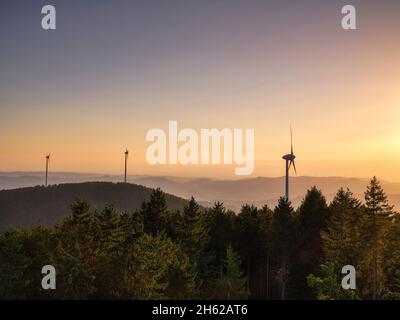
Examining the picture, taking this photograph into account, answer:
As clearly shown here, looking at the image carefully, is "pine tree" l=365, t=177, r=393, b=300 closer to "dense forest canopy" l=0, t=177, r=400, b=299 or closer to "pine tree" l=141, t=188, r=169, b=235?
"dense forest canopy" l=0, t=177, r=400, b=299

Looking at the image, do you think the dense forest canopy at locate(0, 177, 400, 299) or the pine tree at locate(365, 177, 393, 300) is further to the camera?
the pine tree at locate(365, 177, 393, 300)

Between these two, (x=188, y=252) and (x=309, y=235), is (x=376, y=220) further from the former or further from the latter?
(x=188, y=252)

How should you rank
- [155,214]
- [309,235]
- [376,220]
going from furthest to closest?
[155,214]
[309,235]
[376,220]

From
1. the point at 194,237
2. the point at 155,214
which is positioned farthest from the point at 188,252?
the point at 155,214

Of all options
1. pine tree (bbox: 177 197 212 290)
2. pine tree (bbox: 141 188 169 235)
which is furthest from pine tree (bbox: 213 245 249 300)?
pine tree (bbox: 141 188 169 235)

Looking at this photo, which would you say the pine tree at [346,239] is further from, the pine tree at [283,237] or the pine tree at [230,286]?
the pine tree at [230,286]
